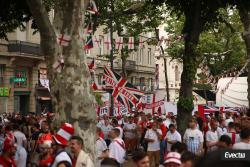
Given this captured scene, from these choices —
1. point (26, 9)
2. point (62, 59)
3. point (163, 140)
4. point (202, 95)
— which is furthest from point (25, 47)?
point (62, 59)

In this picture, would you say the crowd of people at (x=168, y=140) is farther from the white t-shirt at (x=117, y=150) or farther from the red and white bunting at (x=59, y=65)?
the red and white bunting at (x=59, y=65)

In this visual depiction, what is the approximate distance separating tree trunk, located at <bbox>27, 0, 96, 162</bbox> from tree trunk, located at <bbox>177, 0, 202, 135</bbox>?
7574mm

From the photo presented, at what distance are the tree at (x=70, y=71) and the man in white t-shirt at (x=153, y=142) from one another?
522 centimetres

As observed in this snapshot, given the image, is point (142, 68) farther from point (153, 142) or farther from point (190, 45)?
point (153, 142)

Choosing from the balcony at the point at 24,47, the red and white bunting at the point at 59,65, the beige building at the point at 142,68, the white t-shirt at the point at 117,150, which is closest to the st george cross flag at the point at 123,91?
the white t-shirt at the point at 117,150

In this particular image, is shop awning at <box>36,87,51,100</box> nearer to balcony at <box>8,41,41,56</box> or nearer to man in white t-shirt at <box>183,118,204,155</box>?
balcony at <box>8,41,41,56</box>

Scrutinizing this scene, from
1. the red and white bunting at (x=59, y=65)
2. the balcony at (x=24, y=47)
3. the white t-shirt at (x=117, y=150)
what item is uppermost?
the balcony at (x=24, y=47)

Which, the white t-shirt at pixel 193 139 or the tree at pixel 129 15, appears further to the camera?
the tree at pixel 129 15

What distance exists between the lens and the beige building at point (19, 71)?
115ft

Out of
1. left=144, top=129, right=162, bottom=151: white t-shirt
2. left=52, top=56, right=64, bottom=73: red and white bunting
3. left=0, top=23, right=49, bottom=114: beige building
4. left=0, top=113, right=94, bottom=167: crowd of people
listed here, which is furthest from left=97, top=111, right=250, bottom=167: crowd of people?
left=0, top=23, right=49, bottom=114: beige building

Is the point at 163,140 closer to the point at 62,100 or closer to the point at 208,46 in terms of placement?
the point at 62,100

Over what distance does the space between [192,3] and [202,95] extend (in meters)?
29.6

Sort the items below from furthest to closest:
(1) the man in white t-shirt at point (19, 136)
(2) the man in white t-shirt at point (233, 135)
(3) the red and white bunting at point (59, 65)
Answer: (1) the man in white t-shirt at point (19, 136), (2) the man in white t-shirt at point (233, 135), (3) the red and white bunting at point (59, 65)

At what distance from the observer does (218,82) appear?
112 ft
